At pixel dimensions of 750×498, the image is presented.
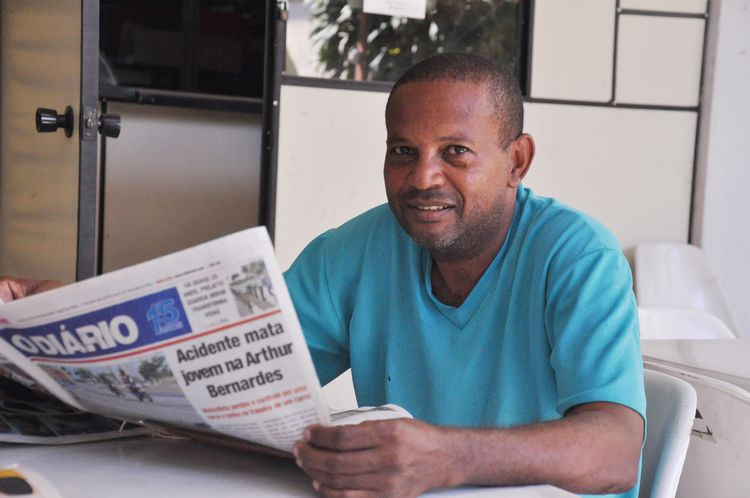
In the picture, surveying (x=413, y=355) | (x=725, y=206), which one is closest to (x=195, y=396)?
(x=413, y=355)

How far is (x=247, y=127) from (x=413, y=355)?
2.90 meters

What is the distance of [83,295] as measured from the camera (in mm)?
836

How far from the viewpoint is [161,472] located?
912 mm

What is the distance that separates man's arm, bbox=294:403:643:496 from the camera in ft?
2.76

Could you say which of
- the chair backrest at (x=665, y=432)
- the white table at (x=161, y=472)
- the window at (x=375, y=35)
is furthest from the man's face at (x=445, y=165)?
the window at (x=375, y=35)

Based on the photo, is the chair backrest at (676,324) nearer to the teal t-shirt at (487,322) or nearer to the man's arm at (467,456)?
the teal t-shirt at (487,322)

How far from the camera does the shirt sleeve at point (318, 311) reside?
1.44 metres

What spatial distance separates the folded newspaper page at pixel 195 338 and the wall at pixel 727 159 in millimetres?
3492

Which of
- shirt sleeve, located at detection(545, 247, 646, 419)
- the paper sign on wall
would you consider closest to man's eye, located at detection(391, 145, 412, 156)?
shirt sleeve, located at detection(545, 247, 646, 419)

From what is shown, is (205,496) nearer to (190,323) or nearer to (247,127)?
(190,323)

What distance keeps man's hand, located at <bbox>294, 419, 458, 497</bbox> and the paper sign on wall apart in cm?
287

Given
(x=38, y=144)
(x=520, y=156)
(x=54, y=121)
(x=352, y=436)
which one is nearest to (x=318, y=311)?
(x=520, y=156)

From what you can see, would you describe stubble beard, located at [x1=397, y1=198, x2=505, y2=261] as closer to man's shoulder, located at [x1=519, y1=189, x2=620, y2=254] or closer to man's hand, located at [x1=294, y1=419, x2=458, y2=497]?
man's shoulder, located at [x1=519, y1=189, x2=620, y2=254]

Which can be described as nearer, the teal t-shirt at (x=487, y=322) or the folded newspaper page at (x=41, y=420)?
the folded newspaper page at (x=41, y=420)
